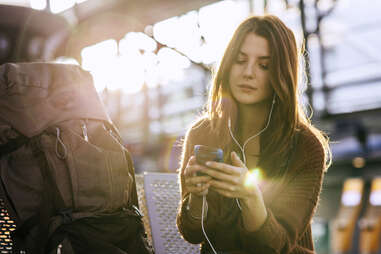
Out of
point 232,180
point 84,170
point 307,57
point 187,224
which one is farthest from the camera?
point 307,57

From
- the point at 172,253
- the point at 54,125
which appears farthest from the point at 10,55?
the point at 172,253

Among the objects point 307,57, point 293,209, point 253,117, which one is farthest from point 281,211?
point 307,57

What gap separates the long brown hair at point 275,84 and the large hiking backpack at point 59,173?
0.41 meters

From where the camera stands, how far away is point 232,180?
1.04 m

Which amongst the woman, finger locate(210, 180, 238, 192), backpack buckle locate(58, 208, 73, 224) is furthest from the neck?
backpack buckle locate(58, 208, 73, 224)

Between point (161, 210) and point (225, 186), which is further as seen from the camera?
point (161, 210)

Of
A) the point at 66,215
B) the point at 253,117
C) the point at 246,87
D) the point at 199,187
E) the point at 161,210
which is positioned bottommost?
the point at 161,210

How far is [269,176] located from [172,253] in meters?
0.60

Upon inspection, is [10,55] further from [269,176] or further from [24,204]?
[269,176]

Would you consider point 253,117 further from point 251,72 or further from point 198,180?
point 198,180

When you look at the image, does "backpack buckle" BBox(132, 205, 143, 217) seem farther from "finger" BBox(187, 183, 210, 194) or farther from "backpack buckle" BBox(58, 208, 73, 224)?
"finger" BBox(187, 183, 210, 194)

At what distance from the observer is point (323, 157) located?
1273 millimetres

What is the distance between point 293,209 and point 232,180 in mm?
251

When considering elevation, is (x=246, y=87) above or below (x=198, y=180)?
above
